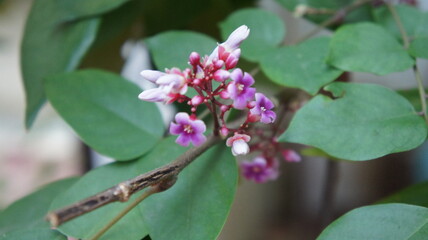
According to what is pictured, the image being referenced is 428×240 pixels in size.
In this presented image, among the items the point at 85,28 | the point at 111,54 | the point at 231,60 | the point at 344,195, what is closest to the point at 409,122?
the point at 231,60

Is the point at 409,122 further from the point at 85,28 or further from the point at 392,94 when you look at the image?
the point at 85,28

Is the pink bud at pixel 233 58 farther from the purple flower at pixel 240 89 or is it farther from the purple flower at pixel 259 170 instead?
the purple flower at pixel 259 170

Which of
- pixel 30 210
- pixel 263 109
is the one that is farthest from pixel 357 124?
pixel 30 210

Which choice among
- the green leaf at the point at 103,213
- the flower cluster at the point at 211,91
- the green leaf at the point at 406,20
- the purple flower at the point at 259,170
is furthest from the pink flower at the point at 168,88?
the green leaf at the point at 406,20

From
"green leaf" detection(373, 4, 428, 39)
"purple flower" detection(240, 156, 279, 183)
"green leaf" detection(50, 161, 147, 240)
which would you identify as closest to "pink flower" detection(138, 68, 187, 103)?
"green leaf" detection(50, 161, 147, 240)

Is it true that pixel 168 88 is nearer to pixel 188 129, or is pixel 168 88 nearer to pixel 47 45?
pixel 188 129

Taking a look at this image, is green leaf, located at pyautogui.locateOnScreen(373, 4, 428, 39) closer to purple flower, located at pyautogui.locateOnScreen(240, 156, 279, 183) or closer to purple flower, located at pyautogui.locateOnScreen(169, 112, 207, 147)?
purple flower, located at pyautogui.locateOnScreen(240, 156, 279, 183)
